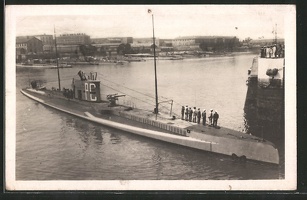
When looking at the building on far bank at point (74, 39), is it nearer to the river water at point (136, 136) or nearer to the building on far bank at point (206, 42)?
the river water at point (136, 136)

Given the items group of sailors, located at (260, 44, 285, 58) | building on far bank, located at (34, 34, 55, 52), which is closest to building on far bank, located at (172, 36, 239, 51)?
group of sailors, located at (260, 44, 285, 58)

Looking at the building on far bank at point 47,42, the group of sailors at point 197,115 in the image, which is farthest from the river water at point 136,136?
the building on far bank at point 47,42

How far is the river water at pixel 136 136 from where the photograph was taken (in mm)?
2615

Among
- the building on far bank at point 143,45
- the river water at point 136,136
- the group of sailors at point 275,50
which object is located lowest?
the river water at point 136,136

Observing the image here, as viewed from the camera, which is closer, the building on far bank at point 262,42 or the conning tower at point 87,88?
the building on far bank at point 262,42

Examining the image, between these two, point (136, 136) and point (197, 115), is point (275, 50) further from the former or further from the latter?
point (136, 136)

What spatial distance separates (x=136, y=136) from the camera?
270 cm

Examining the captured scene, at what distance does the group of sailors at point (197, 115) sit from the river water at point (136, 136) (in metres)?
0.03

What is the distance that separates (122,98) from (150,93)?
0.19m

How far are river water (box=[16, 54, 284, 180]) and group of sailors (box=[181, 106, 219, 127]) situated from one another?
33mm

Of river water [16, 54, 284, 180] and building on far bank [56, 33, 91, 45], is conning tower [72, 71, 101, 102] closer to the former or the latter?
river water [16, 54, 284, 180]

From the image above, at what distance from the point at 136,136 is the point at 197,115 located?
0.42 meters

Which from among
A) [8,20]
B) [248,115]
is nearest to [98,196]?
[248,115]

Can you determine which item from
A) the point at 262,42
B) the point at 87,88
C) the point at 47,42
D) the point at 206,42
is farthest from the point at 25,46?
the point at 262,42
